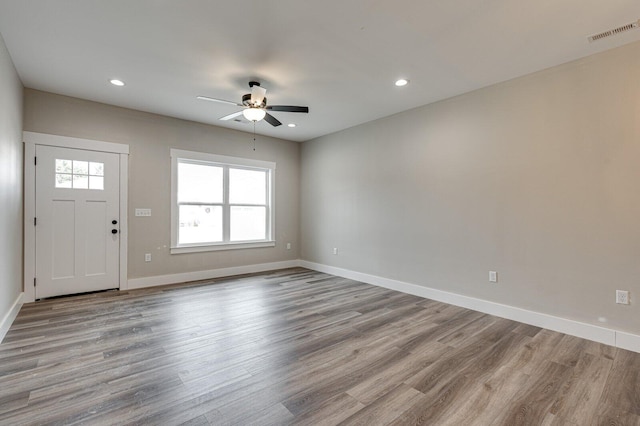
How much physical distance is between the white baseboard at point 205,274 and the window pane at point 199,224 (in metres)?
0.58

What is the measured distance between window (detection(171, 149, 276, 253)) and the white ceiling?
5.01ft

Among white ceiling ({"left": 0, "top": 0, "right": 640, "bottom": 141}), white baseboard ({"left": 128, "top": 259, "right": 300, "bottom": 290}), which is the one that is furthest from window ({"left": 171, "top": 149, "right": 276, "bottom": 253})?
white ceiling ({"left": 0, "top": 0, "right": 640, "bottom": 141})

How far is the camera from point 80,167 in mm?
4246

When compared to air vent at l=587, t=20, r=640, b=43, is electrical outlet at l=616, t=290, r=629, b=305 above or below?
below

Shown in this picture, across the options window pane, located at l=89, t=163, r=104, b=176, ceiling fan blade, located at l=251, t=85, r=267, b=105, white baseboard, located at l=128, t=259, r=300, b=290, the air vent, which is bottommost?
white baseboard, located at l=128, t=259, r=300, b=290

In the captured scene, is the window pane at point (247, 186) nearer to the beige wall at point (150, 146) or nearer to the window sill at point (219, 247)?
the beige wall at point (150, 146)

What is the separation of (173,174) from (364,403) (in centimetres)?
458

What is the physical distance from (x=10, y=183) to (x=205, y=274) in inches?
113

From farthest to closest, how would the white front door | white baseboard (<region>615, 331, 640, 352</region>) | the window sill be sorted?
the window sill
the white front door
white baseboard (<region>615, 331, 640, 352</region>)

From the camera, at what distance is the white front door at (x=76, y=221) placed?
3.99 metres

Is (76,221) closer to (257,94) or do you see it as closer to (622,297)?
A: (257,94)

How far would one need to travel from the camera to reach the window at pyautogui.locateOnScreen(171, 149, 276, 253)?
17.0ft

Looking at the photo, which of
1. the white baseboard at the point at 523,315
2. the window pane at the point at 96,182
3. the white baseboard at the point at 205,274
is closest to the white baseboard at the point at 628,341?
the white baseboard at the point at 523,315

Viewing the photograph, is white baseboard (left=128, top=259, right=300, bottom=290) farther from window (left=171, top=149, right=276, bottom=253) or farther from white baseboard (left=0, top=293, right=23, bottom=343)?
white baseboard (left=0, top=293, right=23, bottom=343)
